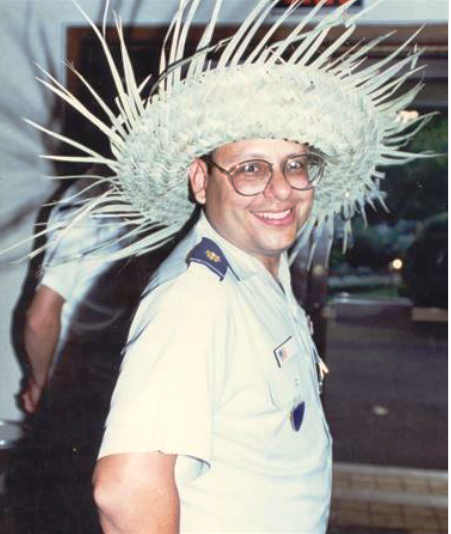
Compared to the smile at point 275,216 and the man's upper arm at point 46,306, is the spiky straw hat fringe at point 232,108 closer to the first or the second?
the smile at point 275,216

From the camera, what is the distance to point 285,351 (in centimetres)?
135

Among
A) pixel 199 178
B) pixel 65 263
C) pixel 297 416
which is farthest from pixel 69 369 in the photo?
pixel 297 416

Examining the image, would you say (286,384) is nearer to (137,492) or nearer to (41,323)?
(137,492)

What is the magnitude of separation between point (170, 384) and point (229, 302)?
187 millimetres

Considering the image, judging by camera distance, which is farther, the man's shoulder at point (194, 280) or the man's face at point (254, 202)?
the man's face at point (254, 202)

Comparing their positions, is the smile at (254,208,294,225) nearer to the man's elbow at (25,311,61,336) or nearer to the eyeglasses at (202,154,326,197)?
the eyeglasses at (202,154,326,197)

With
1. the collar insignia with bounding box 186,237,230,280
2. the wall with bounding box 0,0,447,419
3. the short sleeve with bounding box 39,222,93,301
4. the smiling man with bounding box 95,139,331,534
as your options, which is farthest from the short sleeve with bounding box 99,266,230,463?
the wall with bounding box 0,0,447,419

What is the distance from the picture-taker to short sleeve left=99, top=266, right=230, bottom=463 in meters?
1.08

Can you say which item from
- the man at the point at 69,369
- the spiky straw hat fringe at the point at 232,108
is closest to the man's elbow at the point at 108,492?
the spiky straw hat fringe at the point at 232,108

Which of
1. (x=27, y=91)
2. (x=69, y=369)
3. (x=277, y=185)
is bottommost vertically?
(x=69, y=369)

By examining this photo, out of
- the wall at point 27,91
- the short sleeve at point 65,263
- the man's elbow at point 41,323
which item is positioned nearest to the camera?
the short sleeve at point 65,263

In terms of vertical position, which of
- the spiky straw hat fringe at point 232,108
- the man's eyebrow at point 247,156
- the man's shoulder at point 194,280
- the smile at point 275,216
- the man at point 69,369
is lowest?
the man at point 69,369

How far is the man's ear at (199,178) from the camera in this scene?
145 centimetres

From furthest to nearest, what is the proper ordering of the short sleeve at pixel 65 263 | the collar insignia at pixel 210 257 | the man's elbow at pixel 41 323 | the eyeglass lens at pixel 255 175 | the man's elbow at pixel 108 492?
the man's elbow at pixel 41 323 → the short sleeve at pixel 65 263 → the eyeglass lens at pixel 255 175 → the collar insignia at pixel 210 257 → the man's elbow at pixel 108 492
